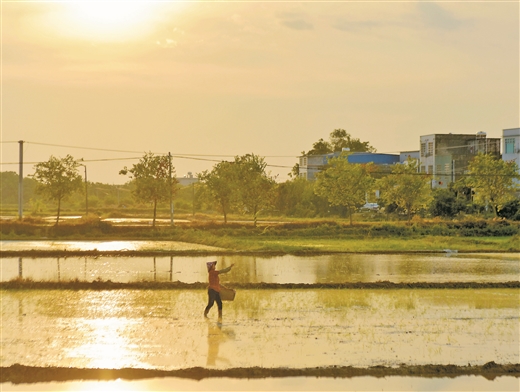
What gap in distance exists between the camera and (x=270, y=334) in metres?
16.5

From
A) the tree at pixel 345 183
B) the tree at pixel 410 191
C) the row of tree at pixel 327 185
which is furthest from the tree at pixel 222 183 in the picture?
the tree at pixel 410 191

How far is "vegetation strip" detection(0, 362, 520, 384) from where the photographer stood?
13.5 meters

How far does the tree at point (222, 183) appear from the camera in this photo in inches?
2480

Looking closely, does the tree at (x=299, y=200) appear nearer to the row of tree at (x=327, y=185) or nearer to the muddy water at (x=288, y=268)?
the row of tree at (x=327, y=185)

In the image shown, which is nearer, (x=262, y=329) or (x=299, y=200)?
(x=262, y=329)

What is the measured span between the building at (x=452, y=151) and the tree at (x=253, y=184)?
23876 millimetres

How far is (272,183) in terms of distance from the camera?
203 ft

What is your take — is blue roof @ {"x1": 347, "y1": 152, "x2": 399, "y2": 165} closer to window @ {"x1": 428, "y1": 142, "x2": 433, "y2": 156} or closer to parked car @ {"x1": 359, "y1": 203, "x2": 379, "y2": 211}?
parked car @ {"x1": 359, "y1": 203, "x2": 379, "y2": 211}

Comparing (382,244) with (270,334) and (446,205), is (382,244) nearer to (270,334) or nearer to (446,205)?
(446,205)

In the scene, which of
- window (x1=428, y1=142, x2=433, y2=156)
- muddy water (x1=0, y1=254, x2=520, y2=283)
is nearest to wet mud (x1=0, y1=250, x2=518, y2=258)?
muddy water (x1=0, y1=254, x2=520, y2=283)

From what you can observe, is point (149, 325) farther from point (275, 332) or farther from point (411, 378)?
point (411, 378)

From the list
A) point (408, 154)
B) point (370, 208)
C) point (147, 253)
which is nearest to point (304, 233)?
point (147, 253)

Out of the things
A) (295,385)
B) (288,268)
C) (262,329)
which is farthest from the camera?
(288,268)

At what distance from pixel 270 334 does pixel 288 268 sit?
12421 mm
